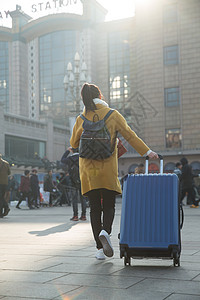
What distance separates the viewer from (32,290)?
10.9ft

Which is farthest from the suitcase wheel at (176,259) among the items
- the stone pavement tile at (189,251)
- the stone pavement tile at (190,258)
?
the stone pavement tile at (189,251)

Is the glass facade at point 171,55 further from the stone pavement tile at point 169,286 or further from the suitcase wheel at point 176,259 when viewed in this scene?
the stone pavement tile at point 169,286

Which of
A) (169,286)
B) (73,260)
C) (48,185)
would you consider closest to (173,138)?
(48,185)

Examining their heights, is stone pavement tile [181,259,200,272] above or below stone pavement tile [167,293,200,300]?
below

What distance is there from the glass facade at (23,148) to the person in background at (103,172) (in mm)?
42042

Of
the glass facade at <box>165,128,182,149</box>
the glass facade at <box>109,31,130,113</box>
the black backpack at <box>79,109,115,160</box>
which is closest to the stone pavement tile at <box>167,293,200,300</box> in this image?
the black backpack at <box>79,109,115,160</box>

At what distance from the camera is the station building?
5022 cm

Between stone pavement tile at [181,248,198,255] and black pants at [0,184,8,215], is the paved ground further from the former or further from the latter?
black pants at [0,184,8,215]

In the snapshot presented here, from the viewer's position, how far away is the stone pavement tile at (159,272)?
3775 millimetres

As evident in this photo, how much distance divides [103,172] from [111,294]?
179 cm

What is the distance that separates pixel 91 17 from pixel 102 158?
64.0 metres

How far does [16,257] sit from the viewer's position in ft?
16.6

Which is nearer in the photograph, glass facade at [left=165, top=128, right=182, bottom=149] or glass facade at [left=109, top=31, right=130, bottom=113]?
glass facade at [left=165, top=128, right=182, bottom=149]

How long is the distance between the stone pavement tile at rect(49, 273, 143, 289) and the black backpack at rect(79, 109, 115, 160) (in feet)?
4.39
